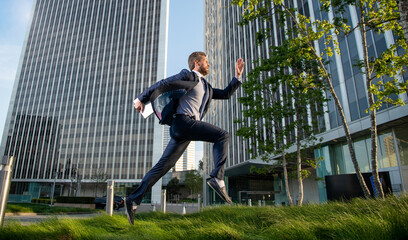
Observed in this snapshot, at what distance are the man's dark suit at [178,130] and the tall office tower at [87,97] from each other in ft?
202

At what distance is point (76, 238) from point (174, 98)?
2.21m

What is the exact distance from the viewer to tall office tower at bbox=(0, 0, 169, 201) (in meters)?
67.6

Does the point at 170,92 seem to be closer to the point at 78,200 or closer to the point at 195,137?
the point at 195,137

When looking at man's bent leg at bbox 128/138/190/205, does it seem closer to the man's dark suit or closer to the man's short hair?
the man's dark suit

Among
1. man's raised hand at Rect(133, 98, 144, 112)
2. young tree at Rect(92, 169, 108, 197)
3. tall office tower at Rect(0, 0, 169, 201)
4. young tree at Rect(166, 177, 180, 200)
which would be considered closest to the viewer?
man's raised hand at Rect(133, 98, 144, 112)

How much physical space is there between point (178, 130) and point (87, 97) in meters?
80.1

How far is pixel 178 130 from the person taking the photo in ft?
10.2

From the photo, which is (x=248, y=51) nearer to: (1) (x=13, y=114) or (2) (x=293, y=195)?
(2) (x=293, y=195)

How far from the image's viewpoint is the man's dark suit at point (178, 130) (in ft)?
10.2

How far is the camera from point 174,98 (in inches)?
129

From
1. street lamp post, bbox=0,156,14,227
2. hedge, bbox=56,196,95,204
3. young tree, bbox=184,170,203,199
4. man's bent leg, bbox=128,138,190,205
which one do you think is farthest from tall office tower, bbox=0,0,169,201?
man's bent leg, bbox=128,138,190,205

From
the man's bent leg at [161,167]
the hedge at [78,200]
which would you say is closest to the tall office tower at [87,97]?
the hedge at [78,200]

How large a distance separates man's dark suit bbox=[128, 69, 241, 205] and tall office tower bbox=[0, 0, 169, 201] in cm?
6165

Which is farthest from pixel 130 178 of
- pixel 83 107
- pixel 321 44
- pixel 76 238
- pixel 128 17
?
pixel 76 238
